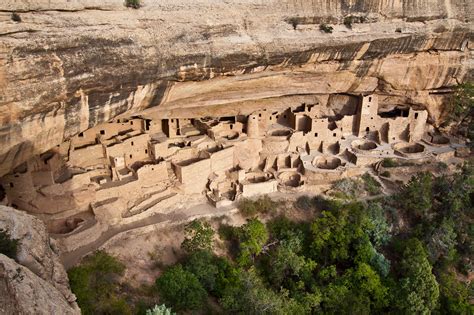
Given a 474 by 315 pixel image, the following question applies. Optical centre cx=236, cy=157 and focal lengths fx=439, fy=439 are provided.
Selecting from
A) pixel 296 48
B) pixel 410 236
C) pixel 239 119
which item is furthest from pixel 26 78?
pixel 410 236

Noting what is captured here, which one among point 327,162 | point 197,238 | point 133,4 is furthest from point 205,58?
point 327,162

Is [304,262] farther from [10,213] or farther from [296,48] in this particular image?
[10,213]

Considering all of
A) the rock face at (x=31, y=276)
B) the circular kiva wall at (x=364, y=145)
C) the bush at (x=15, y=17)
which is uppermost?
the bush at (x=15, y=17)

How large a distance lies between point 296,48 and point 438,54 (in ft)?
21.2

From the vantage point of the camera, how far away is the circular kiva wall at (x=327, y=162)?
1669cm

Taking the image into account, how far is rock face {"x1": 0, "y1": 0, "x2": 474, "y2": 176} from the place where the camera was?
29.1 feet

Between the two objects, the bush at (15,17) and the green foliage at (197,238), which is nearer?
the bush at (15,17)

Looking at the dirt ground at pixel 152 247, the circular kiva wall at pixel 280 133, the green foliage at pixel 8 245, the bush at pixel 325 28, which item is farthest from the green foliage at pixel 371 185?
the green foliage at pixel 8 245

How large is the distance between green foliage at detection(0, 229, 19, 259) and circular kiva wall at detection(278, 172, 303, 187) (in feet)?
36.5

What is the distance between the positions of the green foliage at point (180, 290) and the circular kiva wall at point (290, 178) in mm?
5964

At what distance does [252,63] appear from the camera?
42.6 feet

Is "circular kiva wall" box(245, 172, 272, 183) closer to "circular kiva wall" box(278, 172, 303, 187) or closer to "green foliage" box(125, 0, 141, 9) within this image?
"circular kiva wall" box(278, 172, 303, 187)

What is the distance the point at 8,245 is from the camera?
5.94 meters

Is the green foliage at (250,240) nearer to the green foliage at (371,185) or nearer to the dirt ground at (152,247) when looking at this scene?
the dirt ground at (152,247)
